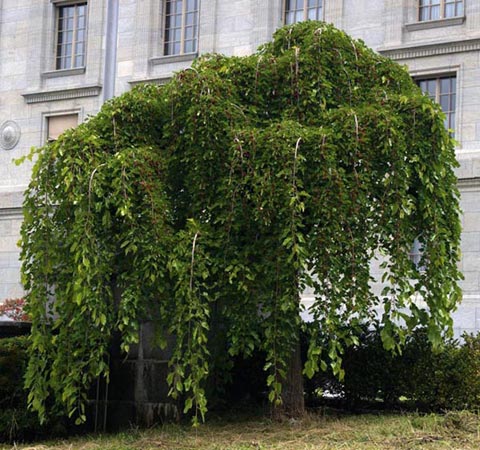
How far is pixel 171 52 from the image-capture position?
32.2 meters

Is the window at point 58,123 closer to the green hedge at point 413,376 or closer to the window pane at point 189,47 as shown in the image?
the window pane at point 189,47

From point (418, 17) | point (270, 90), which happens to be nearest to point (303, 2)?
point (418, 17)

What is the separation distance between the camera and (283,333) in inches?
463

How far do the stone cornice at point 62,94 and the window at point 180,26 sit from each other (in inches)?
114

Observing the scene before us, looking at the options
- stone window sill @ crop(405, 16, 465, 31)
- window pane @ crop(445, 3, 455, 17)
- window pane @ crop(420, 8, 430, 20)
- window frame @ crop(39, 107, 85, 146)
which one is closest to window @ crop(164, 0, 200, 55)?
window frame @ crop(39, 107, 85, 146)

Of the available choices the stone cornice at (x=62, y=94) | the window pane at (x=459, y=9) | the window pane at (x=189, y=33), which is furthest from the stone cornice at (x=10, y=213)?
the window pane at (x=459, y=9)

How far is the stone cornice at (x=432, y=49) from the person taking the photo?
26.5 metres

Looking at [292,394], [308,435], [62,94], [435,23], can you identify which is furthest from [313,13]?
[308,435]

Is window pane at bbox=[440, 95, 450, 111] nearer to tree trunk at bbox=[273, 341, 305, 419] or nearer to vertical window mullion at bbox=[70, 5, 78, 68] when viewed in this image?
vertical window mullion at bbox=[70, 5, 78, 68]

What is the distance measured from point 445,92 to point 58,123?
13.6 metres

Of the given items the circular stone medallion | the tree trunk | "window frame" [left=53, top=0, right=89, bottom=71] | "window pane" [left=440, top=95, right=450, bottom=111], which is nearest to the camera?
the tree trunk

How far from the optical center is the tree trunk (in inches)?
504

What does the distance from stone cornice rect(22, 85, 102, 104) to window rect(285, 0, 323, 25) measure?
689cm

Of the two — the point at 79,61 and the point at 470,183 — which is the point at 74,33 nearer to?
the point at 79,61
